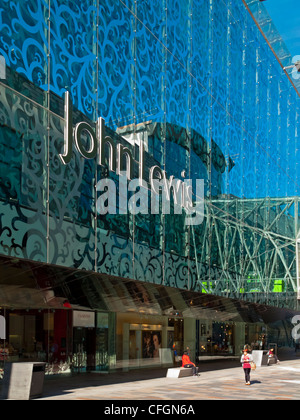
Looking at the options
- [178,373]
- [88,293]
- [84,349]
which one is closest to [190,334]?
[84,349]

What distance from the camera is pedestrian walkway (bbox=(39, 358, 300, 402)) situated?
1686cm

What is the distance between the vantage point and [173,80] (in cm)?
2714

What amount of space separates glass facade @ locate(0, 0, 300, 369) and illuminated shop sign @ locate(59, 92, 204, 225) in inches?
2.8

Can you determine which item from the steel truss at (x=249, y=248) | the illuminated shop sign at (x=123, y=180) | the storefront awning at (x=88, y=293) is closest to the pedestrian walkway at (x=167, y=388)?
the storefront awning at (x=88, y=293)

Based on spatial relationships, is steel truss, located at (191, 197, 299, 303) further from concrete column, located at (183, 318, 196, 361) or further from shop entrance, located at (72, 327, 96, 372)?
shop entrance, located at (72, 327, 96, 372)

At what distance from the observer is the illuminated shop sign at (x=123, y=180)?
19.1m

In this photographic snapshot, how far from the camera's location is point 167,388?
19469mm

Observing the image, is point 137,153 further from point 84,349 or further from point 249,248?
point 249,248

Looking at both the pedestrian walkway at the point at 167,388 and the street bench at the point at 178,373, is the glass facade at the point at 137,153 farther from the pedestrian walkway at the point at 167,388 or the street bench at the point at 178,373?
the street bench at the point at 178,373

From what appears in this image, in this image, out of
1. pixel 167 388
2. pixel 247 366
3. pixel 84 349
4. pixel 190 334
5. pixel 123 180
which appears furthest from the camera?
pixel 190 334

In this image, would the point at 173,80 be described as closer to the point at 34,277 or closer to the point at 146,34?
the point at 146,34

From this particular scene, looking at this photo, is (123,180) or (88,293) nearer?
(123,180)

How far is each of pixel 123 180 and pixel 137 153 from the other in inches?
74.8

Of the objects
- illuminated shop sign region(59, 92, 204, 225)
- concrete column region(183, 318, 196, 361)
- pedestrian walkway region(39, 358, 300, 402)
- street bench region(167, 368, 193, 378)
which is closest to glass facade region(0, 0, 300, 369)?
illuminated shop sign region(59, 92, 204, 225)
